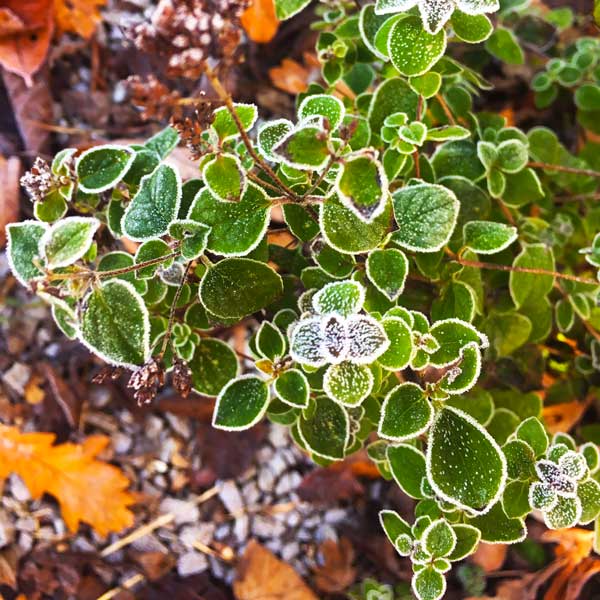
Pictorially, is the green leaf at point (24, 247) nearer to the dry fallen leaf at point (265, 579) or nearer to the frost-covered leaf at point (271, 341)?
the frost-covered leaf at point (271, 341)

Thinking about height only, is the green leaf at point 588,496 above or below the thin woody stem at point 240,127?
below

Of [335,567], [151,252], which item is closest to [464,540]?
[151,252]

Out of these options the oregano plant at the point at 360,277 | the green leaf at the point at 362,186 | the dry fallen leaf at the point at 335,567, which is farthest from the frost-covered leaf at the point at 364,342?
the dry fallen leaf at the point at 335,567

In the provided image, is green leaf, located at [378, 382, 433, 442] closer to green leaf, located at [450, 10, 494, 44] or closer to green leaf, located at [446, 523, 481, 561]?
green leaf, located at [446, 523, 481, 561]

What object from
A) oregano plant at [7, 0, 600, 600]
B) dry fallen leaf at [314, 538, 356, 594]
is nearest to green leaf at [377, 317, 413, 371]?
oregano plant at [7, 0, 600, 600]

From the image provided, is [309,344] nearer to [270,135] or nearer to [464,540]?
[270,135]

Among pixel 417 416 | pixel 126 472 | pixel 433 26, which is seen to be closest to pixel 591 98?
pixel 433 26
